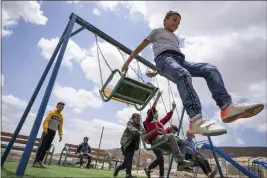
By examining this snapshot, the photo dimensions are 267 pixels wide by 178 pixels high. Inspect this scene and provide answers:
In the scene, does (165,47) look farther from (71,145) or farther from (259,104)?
(71,145)

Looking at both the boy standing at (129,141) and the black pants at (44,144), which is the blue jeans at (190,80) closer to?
the boy standing at (129,141)

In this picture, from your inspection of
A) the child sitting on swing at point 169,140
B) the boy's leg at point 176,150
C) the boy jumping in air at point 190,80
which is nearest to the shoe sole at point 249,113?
the boy jumping in air at point 190,80

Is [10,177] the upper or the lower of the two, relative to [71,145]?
lower

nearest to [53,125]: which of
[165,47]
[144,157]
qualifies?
[165,47]

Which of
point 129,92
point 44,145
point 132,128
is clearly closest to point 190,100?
point 129,92

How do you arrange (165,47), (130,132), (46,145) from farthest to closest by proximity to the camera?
(46,145), (130,132), (165,47)

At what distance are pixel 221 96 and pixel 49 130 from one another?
5.96m

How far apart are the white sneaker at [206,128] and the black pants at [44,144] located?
17.9ft

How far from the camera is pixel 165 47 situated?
3.10 metres

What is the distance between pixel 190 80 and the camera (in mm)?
2512

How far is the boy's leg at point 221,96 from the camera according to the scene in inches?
90.7

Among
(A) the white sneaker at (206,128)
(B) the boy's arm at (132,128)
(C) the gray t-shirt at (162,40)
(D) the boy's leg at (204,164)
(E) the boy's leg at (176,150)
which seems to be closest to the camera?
(A) the white sneaker at (206,128)

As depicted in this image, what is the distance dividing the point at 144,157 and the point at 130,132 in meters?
29.3

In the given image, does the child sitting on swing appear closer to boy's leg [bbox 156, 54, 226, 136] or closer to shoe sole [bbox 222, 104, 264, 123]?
boy's leg [bbox 156, 54, 226, 136]
